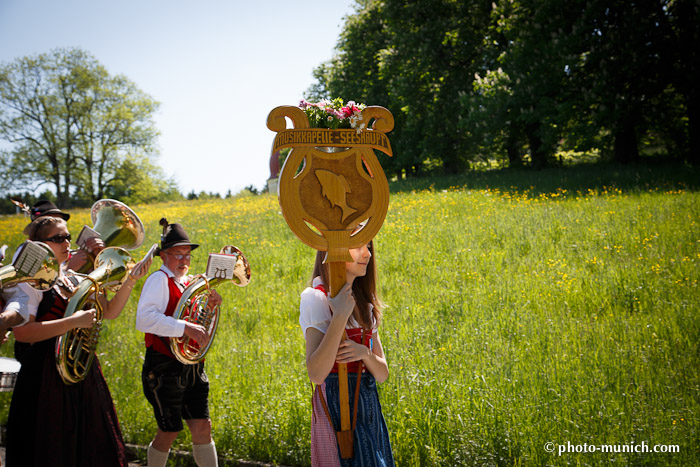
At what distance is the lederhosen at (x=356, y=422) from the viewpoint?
2395mm

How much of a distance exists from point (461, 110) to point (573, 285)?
15.3 metres

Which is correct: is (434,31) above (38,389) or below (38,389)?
above

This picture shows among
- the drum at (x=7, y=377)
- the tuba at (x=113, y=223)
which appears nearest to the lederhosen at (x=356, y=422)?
the tuba at (x=113, y=223)

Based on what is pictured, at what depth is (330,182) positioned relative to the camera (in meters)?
2.18

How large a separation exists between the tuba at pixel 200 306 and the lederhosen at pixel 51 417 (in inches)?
29.4

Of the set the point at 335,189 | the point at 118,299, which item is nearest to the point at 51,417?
the point at 118,299

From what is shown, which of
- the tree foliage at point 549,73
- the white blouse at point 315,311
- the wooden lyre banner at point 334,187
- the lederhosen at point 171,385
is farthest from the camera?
the tree foliage at point 549,73

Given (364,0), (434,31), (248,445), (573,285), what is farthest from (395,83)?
(248,445)

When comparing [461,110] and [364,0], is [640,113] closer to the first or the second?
[461,110]

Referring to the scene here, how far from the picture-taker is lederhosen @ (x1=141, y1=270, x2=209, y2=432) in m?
3.71

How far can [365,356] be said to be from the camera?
2.38 m

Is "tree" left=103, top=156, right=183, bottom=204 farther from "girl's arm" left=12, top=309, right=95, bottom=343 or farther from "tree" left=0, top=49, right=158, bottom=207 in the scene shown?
"girl's arm" left=12, top=309, right=95, bottom=343

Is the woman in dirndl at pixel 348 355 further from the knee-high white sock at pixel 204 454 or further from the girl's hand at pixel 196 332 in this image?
the knee-high white sock at pixel 204 454

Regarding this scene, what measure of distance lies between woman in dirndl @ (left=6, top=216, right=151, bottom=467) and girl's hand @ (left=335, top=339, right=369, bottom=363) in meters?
2.08
